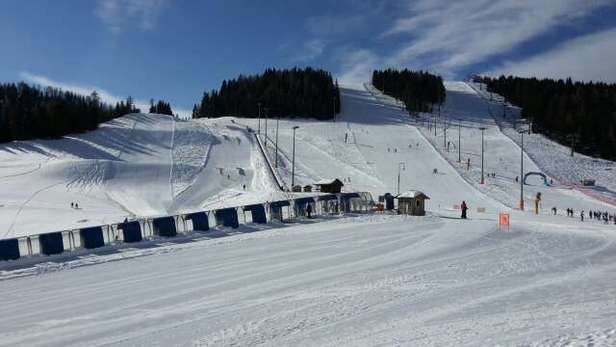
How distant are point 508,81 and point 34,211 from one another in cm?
14743

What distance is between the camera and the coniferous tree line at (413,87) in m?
132

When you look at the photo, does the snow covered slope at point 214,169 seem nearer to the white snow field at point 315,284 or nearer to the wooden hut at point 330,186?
the white snow field at point 315,284

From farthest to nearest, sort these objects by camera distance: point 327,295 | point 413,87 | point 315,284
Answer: point 413,87 → point 315,284 → point 327,295

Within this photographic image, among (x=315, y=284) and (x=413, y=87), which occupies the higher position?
(x=413, y=87)

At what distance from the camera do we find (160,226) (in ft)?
74.5

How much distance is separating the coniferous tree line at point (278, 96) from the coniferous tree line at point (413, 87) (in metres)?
19.9

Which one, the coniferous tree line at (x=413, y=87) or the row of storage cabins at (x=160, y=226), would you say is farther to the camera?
the coniferous tree line at (x=413, y=87)

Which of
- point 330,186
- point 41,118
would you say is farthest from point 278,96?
point 330,186

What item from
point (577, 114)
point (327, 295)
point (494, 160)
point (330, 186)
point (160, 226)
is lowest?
point (494, 160)

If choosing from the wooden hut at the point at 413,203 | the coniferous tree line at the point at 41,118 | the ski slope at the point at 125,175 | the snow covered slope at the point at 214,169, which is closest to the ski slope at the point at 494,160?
the snow covered slope at the point at 214,169

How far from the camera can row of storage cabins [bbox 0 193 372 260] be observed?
740 inches

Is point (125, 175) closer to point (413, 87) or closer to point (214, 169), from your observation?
point (214, 169)

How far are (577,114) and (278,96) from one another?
66.8 m

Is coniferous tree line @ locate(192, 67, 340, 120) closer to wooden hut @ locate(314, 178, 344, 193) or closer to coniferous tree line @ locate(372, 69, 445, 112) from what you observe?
coniferous tree line @ locate(372, 69, 445, 112)
